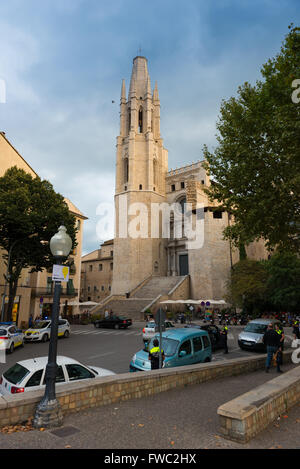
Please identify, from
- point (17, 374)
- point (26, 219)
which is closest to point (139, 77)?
point (26, 219)

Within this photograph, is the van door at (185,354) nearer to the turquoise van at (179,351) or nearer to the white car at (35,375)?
the turquoise van at (179,351)

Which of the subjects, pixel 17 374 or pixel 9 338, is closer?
pixel 17 374

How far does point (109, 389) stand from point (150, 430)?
177 centimetres

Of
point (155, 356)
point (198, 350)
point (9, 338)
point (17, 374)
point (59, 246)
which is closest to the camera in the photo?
point (59, 246)

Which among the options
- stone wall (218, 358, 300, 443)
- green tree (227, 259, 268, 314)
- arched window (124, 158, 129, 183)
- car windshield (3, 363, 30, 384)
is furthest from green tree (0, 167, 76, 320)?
arched window (124, 158, 129, 183)

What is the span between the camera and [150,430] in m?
5.18

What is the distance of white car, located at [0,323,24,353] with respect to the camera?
15.5 m

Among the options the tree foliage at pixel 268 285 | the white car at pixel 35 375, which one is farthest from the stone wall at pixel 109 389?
the tree foliage at pixel 268 285

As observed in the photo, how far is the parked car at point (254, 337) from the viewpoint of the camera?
638 inches

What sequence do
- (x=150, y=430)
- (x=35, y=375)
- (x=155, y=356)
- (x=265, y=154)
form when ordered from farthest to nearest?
(x=265, y=154)
(x=155, y=356)
(x=35, y=375)
(x=150, y=430)

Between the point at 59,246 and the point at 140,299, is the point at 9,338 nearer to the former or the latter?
the point at 59,246

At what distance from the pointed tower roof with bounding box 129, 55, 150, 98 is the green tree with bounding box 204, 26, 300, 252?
4823 cm

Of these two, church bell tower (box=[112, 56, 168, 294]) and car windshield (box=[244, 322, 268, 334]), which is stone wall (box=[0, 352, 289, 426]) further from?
church bell tower (box=[112, 56, 168, 294])

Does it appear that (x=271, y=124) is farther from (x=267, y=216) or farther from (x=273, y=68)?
(x=267, y=216)
